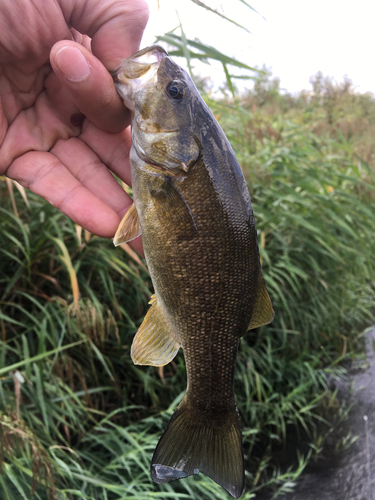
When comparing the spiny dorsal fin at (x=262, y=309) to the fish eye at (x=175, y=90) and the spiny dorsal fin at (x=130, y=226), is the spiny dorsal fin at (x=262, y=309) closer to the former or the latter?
the spiny dorsal fin at (x=130, y=226)

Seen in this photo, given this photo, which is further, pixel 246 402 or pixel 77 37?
pixel 246 402

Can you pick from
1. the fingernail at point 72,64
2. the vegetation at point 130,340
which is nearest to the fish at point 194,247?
the fingernail at point 72,64

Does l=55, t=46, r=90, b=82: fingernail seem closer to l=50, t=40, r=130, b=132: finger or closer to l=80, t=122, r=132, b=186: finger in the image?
l=50, t=40, r=130, b=132: finger

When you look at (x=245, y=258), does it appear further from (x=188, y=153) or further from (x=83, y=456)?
(x=83, y=456)

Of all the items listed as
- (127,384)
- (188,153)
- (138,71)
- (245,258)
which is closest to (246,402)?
(127,384)

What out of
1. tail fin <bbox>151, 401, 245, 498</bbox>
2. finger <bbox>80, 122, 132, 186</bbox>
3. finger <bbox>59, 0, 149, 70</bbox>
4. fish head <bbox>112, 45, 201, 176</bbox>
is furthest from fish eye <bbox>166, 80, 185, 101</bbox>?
tail fin <bbox>151, 401, 245, 498</bbox>

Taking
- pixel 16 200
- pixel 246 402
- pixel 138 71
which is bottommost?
pixel 246 402

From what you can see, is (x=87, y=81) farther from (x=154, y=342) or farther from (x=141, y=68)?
(x=154, y=342)

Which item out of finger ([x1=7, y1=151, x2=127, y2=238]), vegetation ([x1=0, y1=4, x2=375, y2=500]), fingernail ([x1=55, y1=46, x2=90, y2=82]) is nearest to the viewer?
fingernail ([x1=55, y1=46, x2=90, y2=82])
